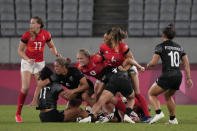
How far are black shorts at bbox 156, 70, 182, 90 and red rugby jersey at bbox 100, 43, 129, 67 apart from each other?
751 millimetres

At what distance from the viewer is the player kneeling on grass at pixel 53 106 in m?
8.83

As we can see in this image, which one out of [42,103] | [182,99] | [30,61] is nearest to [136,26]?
[182,99]

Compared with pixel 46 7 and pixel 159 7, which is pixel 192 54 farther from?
pixel 46 7

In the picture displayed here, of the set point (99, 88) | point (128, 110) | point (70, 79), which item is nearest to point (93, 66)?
point (99, 88)

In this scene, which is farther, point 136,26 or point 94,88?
point 136,26

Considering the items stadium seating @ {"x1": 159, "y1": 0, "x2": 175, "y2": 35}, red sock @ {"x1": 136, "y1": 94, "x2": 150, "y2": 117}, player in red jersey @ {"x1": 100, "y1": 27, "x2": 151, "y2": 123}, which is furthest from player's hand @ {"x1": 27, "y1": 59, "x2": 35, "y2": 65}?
stadium seating @ {"x1": 159, "y1": 0, "x2": 175, "y2": 35}

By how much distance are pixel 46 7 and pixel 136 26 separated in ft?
10.6

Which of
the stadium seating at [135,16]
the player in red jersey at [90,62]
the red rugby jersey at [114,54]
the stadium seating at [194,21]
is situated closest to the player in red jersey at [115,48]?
the red rugby jersey at [114,54]

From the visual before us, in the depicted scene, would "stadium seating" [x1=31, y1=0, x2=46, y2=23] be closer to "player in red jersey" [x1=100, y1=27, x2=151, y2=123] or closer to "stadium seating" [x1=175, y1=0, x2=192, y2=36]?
"stadium seating" [x1=175, y1=0, x2=192, y2=36]

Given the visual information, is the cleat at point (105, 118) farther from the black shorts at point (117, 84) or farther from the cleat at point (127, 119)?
the black shorts at point (117, 84)

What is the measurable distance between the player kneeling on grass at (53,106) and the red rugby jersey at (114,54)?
829mm

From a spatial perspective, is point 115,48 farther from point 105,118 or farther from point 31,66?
point 31,66

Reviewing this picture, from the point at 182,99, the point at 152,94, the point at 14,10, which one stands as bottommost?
the point at 182,99

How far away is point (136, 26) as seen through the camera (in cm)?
1939
